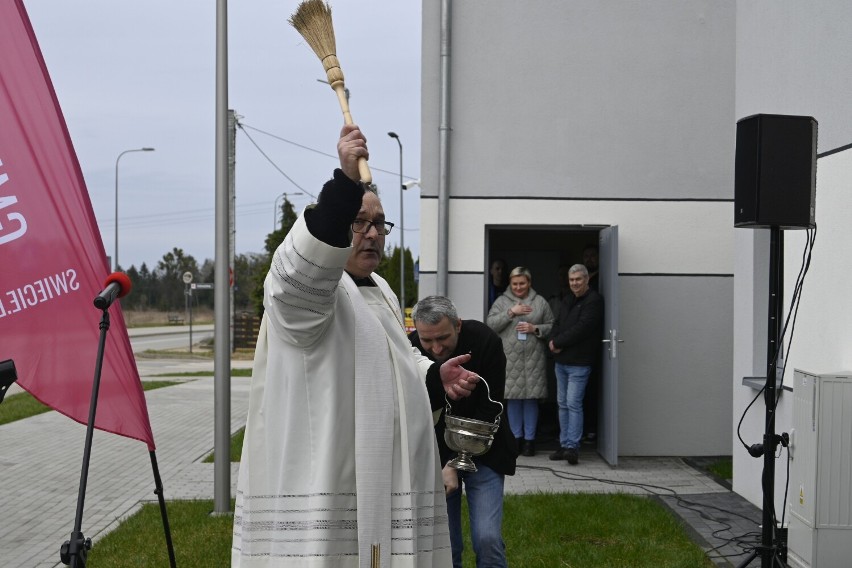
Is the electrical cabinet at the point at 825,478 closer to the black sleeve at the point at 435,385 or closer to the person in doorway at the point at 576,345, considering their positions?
the black sleeve at the point at 435,385

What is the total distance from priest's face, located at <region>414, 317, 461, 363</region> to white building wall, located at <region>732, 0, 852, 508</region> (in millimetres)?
3266

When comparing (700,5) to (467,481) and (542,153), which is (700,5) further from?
(467,481)

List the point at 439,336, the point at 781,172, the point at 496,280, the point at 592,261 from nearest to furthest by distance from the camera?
the point at 439,336, the point at 781,172, the point at 592,261, the point at 496,280

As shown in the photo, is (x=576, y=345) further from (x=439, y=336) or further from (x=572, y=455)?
(x=439, y=336)

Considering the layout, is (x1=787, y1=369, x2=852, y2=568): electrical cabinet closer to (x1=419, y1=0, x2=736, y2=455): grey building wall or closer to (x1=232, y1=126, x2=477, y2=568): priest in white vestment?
(x1=232, y1=126, x2=477, y2=568): priest in white vestment

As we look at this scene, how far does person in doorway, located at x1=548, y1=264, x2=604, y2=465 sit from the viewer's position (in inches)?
393

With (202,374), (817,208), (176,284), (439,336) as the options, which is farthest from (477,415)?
(176,284)

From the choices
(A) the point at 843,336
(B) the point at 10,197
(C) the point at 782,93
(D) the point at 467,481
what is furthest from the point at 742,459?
(B) the point at 10,197

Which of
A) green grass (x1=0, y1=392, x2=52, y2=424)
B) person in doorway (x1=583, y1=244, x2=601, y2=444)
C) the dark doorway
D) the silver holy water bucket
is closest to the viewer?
the silver holy water bucket

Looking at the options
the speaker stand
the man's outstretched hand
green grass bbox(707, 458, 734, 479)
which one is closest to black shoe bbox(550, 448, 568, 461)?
green grass bbox(707, 458, 734, 479)

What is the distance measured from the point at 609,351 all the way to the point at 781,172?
173 inches

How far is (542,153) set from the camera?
1049 cm

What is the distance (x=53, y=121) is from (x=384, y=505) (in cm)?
269

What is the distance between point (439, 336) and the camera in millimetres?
4285
